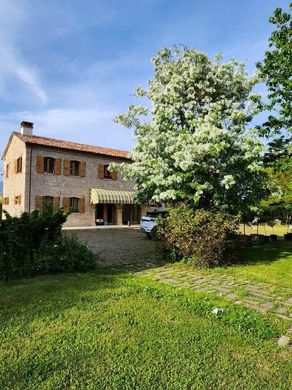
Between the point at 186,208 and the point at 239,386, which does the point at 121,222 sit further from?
the point at 239,386

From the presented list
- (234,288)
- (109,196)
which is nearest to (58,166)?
(109,196)

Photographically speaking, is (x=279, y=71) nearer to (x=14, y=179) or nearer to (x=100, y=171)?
(x=100, y=171)

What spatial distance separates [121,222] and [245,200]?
2275 cm

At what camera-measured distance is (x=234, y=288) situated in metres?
8.08

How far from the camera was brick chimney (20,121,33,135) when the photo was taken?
3105 centimetres

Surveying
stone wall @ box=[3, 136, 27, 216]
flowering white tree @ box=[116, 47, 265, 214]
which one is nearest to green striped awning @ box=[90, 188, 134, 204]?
stone wall @ box=[3, 136, 27, 216]

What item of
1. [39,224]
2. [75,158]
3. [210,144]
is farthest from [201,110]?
[75,158]

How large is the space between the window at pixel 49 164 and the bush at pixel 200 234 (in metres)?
20.0

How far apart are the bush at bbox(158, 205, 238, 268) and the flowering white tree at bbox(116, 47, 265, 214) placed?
0.68 metres

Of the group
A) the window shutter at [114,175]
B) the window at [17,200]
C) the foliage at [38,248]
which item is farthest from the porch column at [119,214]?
the foliage at [38,248]

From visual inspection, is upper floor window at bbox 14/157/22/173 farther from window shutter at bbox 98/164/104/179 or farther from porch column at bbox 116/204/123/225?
porch column at bbox 116/204/123/225

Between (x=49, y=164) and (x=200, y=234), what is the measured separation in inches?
842

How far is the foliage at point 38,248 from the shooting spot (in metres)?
8.58

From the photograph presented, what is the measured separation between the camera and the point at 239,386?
364 cm
